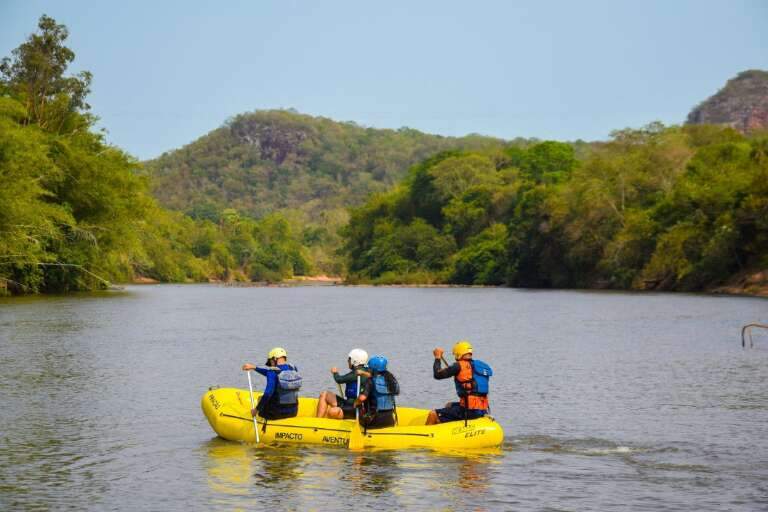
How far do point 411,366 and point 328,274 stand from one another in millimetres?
142328

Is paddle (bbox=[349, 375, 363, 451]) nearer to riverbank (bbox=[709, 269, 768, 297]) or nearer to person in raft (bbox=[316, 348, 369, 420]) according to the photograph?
person in raft (bbox=[316, 348, 369, 420])

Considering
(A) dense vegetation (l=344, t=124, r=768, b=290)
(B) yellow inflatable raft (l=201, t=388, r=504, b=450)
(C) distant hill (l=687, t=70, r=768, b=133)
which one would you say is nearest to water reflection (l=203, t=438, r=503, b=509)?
(B) yellow inflatable raft (l=201, t=388, r=504, b=450)

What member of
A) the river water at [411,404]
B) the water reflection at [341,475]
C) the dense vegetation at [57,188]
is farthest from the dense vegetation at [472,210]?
the water reflection at [341,475]

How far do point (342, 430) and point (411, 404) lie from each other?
18.0ft

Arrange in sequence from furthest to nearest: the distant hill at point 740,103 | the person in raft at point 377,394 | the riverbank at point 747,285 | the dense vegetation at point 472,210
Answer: the distant hill at point 740,103
the riverbank at point 747,285
the dense vegetation at point 472,210
the person in raft at point 377,394

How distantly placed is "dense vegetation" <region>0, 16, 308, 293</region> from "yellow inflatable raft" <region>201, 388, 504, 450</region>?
39.8 metres

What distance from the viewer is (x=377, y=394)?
55.1 feet

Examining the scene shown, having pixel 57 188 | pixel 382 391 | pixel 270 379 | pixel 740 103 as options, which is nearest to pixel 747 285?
pixel 57 188

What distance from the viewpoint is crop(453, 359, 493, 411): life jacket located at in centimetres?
1695

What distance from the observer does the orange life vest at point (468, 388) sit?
16938 mm

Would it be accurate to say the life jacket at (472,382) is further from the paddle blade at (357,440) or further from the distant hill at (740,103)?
the distant hill at (740,103)

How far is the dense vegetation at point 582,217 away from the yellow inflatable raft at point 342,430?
175 feet

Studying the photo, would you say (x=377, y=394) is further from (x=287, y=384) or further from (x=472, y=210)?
(x=472, y=210)

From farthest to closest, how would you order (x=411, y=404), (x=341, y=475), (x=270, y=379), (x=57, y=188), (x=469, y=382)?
(x=57, y=188)
(x=411, y=404)
(x=270, y=379)
(x=469, y=382)
(x=341, y=475)
